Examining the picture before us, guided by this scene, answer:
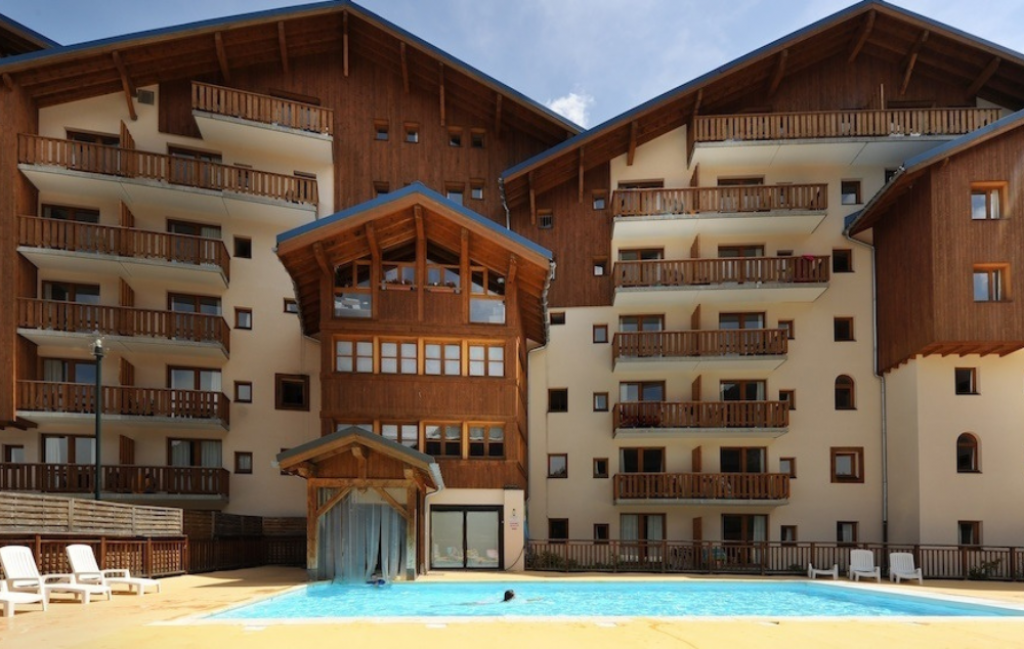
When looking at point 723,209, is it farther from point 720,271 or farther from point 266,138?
point 266,138

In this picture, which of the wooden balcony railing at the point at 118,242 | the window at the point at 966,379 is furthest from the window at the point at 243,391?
the window at the point at 966,379

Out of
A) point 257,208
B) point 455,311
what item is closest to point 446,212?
point 455,311

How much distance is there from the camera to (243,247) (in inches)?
1141

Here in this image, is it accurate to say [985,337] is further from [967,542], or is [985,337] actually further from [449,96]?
[449,96]

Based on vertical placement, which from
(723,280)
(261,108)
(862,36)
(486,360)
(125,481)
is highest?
Answer: (862,36)

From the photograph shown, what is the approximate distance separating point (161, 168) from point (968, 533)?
100 ft

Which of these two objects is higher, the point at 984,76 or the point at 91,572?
the point at 984,76

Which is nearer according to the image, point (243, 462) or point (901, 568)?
point (901, 568)

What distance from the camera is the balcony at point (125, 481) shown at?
2406 centimetres

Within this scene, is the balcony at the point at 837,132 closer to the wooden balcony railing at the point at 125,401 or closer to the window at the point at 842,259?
the window at the point at 842,259

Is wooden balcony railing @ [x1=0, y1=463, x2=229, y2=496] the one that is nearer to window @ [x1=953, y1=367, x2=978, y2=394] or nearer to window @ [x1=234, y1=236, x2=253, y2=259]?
window @ [x1=234, y1=236, x2=253, y2=259]

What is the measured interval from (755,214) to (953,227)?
6435mm

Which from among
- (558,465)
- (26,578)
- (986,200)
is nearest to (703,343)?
(558,465)

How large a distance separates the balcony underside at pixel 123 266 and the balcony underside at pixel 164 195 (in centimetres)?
248
